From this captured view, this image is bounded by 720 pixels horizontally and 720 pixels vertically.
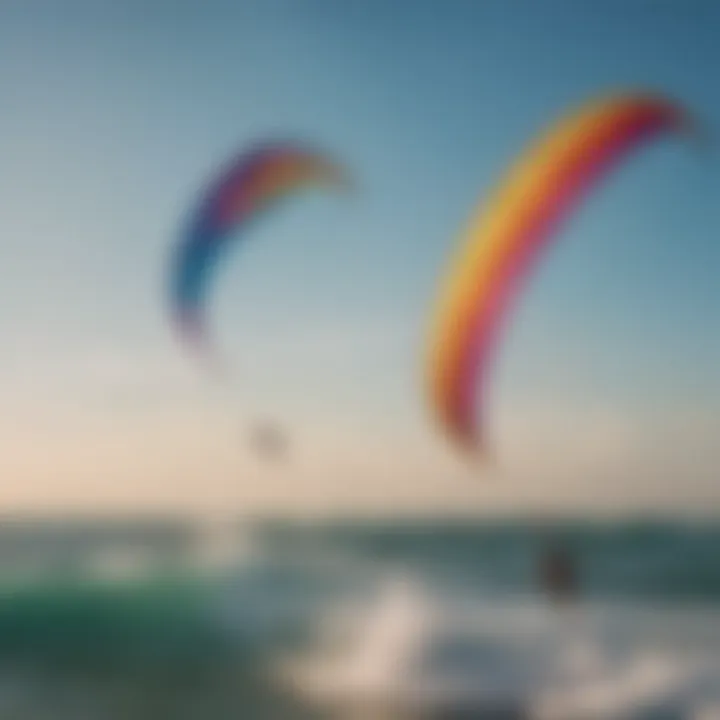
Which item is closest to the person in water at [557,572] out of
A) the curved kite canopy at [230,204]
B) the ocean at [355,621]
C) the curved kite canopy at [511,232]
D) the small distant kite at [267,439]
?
the ocean at [355,621]

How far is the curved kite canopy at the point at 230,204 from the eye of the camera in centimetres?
135

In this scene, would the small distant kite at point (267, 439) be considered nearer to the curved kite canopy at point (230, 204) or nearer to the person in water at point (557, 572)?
the curved kite canopy at point (230, 204)

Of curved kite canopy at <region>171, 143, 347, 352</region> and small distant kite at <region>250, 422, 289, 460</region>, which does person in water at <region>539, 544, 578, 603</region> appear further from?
curved kite canopy at <region>171, 143, 347, 352</region>

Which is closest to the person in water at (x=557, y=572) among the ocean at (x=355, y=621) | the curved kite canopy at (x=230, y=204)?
the ocean at (x=355, y=621)

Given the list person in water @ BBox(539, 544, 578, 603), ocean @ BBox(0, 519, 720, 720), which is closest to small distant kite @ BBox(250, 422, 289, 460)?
ocean @ BBox(0, 519, 720, 720)

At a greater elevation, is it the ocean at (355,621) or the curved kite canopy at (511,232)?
the curved kite canopy at (511,232)

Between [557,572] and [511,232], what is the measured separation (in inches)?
15.0

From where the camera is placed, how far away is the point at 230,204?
1.36 m

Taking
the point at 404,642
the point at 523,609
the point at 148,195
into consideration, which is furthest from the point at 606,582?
the point at 148,195

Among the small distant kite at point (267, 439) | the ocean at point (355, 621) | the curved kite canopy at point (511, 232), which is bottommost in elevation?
the ocean at point (355, 621)

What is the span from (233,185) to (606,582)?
1.99 feet

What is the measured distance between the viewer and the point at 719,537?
4.39ft

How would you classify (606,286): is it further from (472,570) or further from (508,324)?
(472,570)

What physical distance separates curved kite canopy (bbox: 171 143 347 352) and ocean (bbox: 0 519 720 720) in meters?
0.26
